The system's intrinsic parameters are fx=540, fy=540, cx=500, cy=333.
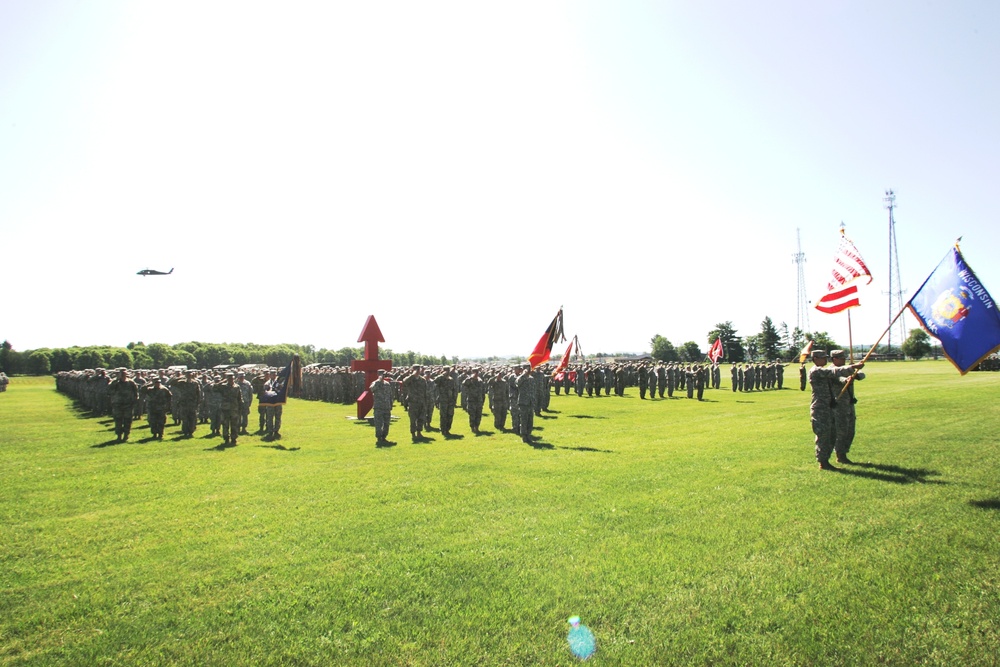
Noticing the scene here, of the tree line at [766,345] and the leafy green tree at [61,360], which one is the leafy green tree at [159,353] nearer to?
the leafy green tree at [61,360]

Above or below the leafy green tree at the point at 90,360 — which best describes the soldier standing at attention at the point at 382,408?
below

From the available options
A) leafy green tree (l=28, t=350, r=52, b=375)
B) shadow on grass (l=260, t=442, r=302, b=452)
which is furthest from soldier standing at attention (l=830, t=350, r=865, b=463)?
leafy green tree (l=28, t=350, r=52, b=375)

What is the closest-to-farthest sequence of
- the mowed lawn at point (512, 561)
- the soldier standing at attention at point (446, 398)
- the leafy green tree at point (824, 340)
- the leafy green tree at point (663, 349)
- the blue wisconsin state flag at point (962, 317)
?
the mowed lawn at point (512, 561) < the blue wisconsin state flag at point (962, 317) < the soldier standing at attention at point (446, 398) < the leafy green tree at point (824, 340) < the leafy green tree at point (663, 349)

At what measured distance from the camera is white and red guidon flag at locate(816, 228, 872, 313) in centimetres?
1023

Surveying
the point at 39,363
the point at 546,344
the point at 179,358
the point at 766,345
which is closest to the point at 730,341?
the point at 766,345

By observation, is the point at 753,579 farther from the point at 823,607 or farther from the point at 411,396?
the point at 411,396

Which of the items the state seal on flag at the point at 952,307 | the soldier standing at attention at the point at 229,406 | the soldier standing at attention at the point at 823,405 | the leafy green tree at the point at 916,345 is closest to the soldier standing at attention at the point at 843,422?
the soldier standing at attention at the point at 823,405

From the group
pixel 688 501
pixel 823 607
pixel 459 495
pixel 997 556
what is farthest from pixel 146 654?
pixel 997 556

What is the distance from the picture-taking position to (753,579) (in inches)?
208

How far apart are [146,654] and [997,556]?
814 centimetres

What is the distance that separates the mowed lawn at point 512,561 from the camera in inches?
171

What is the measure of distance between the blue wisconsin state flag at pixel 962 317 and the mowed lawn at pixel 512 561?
207 centimetres

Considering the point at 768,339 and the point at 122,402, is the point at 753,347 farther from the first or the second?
the point at 122,402

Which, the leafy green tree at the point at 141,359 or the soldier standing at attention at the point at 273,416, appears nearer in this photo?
the soldier standing at attention at the point at 273,416
